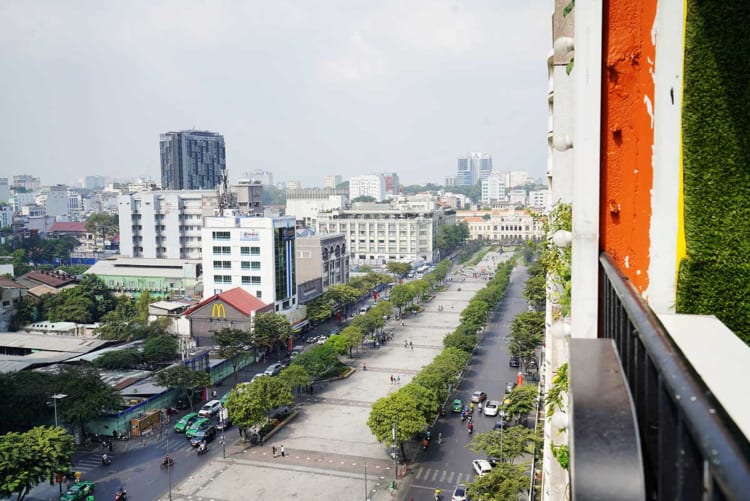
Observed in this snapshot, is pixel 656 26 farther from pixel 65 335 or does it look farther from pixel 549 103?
pixel 65 335

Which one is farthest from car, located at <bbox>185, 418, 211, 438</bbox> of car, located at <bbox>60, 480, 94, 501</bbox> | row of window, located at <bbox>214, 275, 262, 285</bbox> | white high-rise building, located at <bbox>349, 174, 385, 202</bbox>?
white high-rise building, located at <bbox>349, 174, 385, 202</bbox>

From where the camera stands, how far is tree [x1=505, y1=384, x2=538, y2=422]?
20.0m

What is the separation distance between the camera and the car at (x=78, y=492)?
16.7 meters

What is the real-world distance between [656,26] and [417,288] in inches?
1669

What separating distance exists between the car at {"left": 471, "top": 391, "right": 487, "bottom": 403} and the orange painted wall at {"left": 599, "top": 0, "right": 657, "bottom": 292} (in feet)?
70.6

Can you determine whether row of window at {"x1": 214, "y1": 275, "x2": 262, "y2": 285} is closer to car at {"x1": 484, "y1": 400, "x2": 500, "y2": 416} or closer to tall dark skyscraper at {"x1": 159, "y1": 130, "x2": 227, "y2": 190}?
car at {"x1": 484, "y1": 400, "x2": 500, "y2": 416}

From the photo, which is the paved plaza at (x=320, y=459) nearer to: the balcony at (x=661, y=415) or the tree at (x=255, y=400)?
the tree at (x=255, y=400)

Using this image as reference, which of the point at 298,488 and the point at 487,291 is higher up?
the point at 487,291

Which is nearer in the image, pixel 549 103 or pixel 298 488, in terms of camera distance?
pixel 549 103

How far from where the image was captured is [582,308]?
3.88m

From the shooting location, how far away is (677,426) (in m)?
1.30

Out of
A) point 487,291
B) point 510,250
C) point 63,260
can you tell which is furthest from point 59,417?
point 510,250

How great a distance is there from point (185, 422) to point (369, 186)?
129428 mm

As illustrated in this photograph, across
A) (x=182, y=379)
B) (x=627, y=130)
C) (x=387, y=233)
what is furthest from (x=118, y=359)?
(x=387, y=233)
